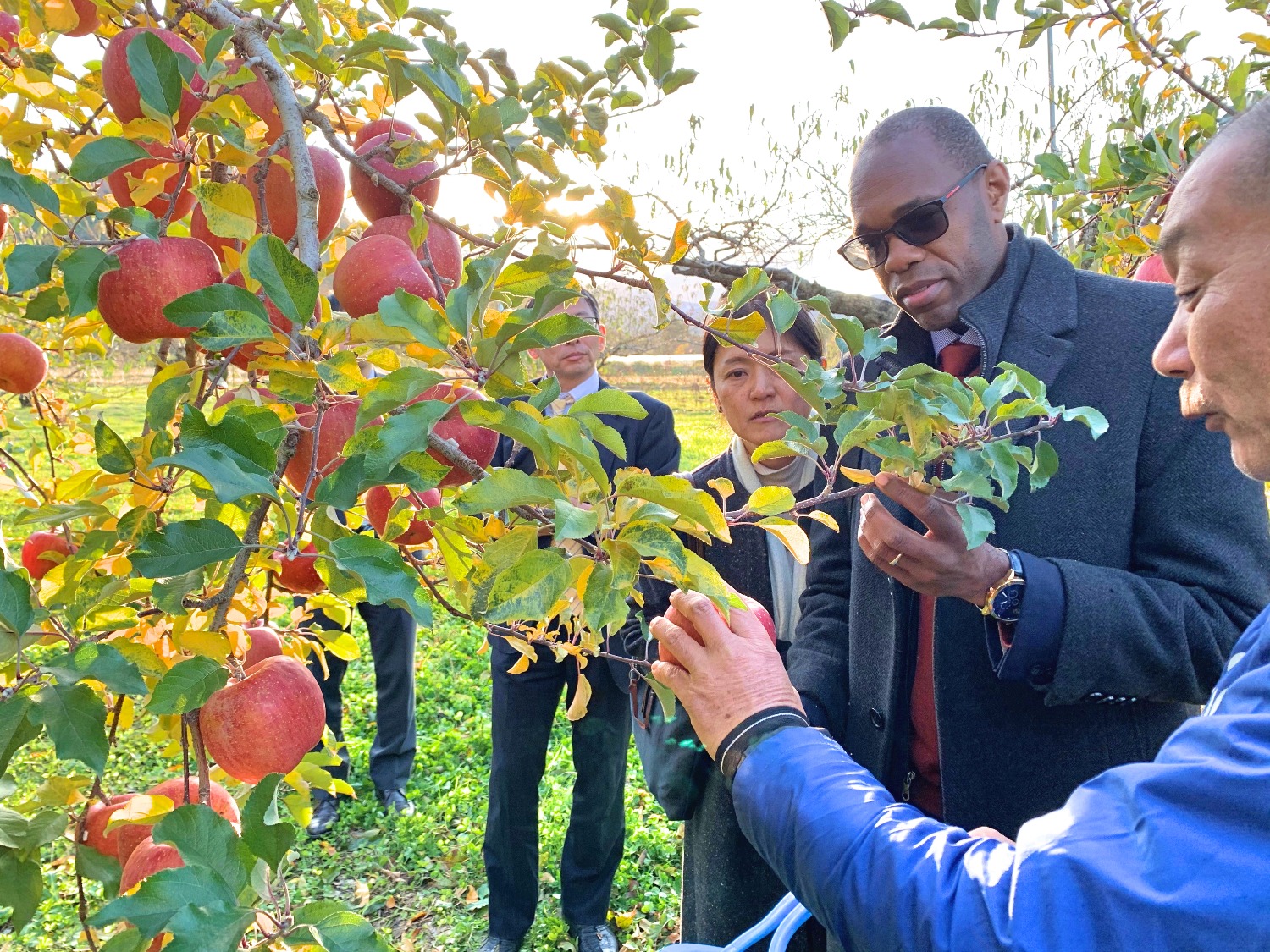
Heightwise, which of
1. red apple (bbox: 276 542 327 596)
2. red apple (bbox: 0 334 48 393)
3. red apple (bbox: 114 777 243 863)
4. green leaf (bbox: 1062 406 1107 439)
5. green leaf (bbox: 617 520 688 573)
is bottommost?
red apple (bbox: 114 777 243 863)

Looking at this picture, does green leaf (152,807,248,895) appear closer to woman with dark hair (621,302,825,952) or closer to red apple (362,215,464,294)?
red apple (362,215,464,294)

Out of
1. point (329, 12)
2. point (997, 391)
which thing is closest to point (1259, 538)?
point (997, 391)

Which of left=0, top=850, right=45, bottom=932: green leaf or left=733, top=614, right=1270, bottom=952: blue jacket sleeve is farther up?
left=733, top=614, right=1270, bottom=952: blue jacket sleeve

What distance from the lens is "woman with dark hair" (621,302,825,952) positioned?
5.98 ft

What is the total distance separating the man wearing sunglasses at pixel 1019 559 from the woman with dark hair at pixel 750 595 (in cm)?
26

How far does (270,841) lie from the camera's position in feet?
2.33

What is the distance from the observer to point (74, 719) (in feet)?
2.50

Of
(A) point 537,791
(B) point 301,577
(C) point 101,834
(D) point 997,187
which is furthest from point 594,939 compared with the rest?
(D) point 997,187

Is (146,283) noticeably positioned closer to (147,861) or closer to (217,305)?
(217,305)

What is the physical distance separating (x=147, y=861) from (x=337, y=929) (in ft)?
1.15

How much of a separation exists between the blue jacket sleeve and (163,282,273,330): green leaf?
724mm

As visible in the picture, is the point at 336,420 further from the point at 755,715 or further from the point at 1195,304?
the point at 1195,304

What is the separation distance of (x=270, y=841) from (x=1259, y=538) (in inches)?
55.2

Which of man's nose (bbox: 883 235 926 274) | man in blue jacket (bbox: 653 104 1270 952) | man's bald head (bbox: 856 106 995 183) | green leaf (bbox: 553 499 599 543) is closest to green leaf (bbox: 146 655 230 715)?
green leaf (bbox: 553 499 599 543)
